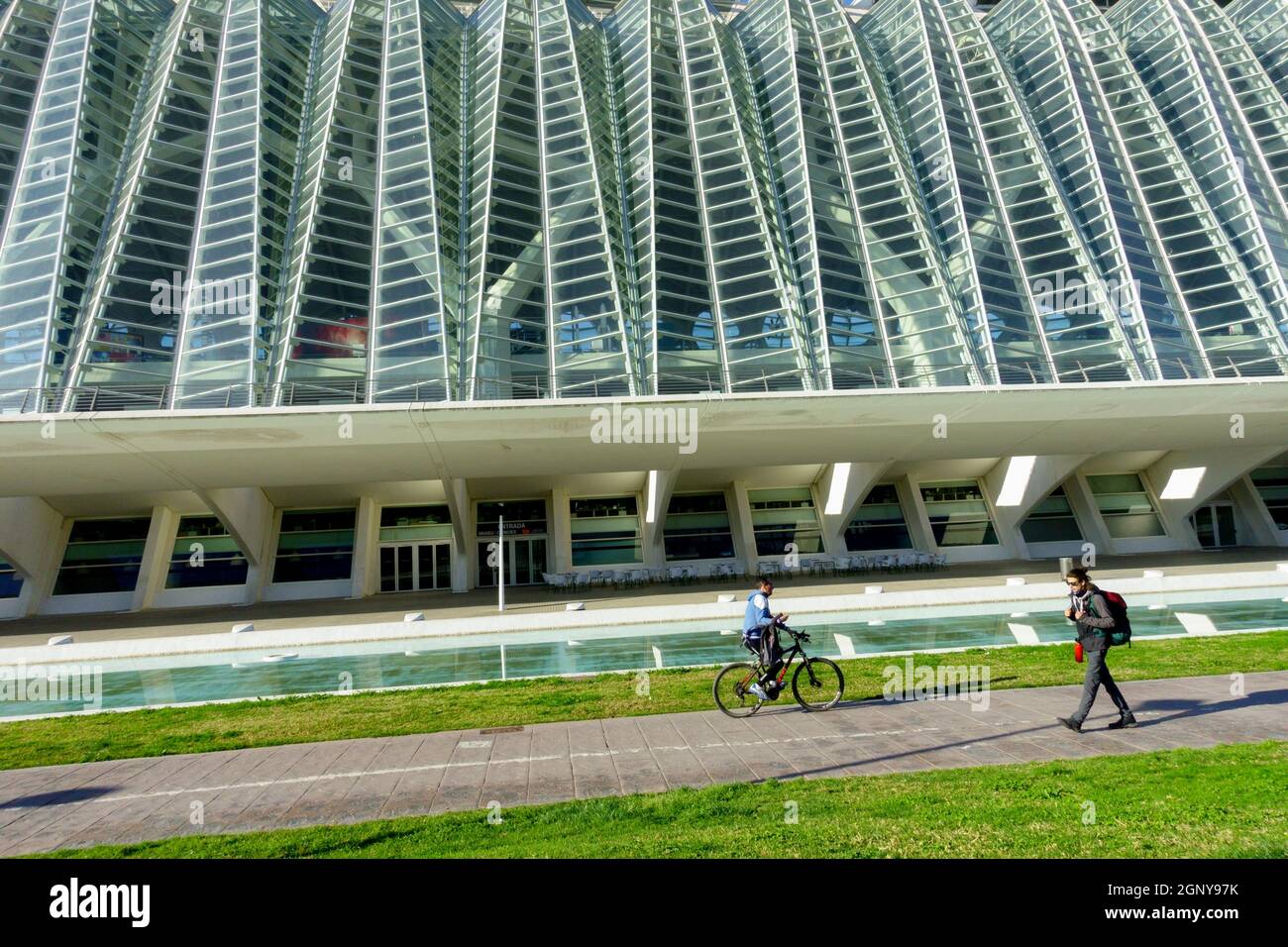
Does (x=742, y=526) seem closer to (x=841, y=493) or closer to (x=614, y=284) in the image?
(x=841, y=493)

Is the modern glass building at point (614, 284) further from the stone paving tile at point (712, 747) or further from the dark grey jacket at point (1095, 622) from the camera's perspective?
the dark grey jacket at point (1095, 622)

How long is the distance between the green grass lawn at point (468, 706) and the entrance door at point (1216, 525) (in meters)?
29.1

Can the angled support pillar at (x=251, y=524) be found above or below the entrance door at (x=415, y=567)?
above

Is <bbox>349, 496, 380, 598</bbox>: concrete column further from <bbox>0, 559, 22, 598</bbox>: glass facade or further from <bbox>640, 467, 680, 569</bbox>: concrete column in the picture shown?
<bbox>0, 559, 22, 598</bbox>: glass facade

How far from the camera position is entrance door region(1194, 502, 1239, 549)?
3472 cm

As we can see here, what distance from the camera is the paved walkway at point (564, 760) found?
5.74m

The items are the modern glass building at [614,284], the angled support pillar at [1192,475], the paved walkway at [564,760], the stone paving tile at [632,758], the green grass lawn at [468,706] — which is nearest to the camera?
the paved walkway at [564,760]

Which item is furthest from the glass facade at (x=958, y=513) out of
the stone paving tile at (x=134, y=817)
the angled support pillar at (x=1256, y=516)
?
the stone paving tile at (x=134, y=817)

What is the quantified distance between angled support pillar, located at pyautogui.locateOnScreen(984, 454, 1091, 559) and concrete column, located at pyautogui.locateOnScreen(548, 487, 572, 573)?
1934 cm

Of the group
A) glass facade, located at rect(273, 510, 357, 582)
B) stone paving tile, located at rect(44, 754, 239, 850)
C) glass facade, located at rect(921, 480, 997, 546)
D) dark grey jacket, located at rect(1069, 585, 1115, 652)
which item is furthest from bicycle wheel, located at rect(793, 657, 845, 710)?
glass facade, located at rect(921, 480, 997, 546)

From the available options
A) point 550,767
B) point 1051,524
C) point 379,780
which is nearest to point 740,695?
point 550,767

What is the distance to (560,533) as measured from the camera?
30297 mm

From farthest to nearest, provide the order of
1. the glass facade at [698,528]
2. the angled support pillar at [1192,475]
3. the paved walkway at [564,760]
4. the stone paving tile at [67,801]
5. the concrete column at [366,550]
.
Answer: the glass facade at [698,528]
the angled support pillar at [1192,475]
the concrete column at [366,550]
the paved walkway at [564,760]
the stone paving tile at [67,801]
